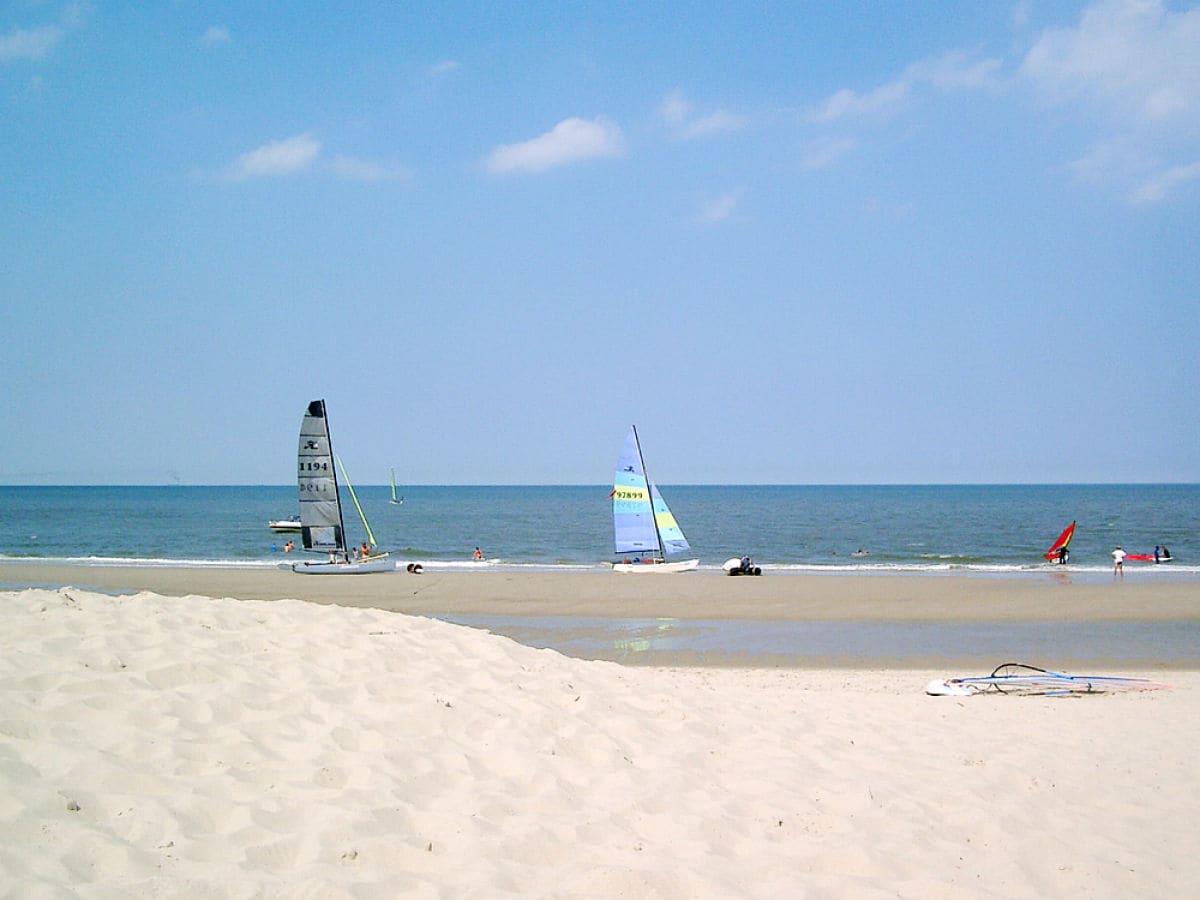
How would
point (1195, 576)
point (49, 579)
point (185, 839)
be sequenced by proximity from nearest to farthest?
point (185, 839), point (49, 579), point (1195, 576)

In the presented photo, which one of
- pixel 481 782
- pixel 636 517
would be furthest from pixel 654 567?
pixel 481 782

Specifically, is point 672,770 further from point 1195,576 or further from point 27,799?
point 1195,576

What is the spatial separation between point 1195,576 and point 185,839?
37217 millimetres

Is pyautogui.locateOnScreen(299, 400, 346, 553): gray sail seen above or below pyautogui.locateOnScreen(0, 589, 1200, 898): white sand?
above

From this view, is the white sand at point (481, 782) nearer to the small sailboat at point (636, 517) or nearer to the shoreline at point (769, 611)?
the shoreline at point (769, 611)

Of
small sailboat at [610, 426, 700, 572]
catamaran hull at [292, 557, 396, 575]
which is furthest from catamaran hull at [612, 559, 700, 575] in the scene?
catamaran hull at [292, 557, 396, 575]

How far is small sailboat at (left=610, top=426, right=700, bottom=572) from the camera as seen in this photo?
3281 centimetres

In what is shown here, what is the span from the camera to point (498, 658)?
691 centimetres

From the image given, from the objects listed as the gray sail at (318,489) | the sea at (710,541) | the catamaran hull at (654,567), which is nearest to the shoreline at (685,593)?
the catamaran hull at (654,567)

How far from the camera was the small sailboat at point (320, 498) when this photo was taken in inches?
1214

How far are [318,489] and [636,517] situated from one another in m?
11.7

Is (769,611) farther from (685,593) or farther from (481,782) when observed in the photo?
(481,782)

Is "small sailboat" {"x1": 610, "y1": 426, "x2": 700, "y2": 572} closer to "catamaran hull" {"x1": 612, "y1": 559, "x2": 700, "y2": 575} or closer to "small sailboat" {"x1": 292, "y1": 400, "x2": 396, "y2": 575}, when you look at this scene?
"catamaran hull" {"x1": 612, "y1": 559, "x2": 700, "y2": 575}

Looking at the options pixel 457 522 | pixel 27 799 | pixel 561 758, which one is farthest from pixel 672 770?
pixel 457 522
